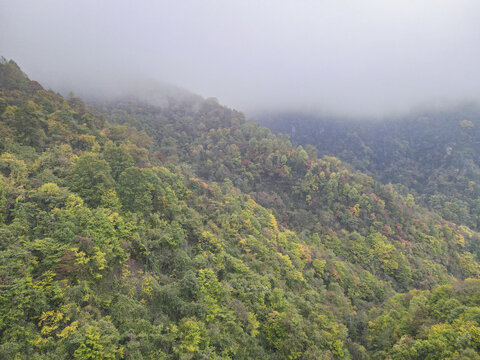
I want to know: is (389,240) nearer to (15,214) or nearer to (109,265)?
(109,265)

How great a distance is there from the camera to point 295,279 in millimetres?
31203

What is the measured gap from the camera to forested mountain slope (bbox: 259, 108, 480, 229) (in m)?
101

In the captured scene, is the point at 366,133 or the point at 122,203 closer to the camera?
the point at 122,203

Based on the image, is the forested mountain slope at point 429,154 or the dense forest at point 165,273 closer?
the dense forest at point 165,273

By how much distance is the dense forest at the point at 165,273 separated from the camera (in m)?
14.1

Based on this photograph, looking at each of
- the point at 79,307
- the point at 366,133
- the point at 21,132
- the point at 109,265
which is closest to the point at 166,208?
the point at 109,265

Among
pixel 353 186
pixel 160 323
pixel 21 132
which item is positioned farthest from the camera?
pixel 353 186

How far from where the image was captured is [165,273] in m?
22.0

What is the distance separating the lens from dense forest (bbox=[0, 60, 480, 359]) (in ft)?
46.4

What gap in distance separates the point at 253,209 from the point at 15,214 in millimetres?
32688

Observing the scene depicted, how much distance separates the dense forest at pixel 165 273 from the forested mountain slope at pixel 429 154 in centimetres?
7234

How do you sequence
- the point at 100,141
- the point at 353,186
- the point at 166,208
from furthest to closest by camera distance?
the point at 353,186 < the point at 100,141 < the point at 166,208

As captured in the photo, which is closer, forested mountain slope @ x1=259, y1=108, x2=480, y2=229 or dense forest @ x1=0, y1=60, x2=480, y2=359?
dense forest @ x1=0, y1=60, x2=480, y2=359

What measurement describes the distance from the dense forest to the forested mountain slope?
72.3 metres
